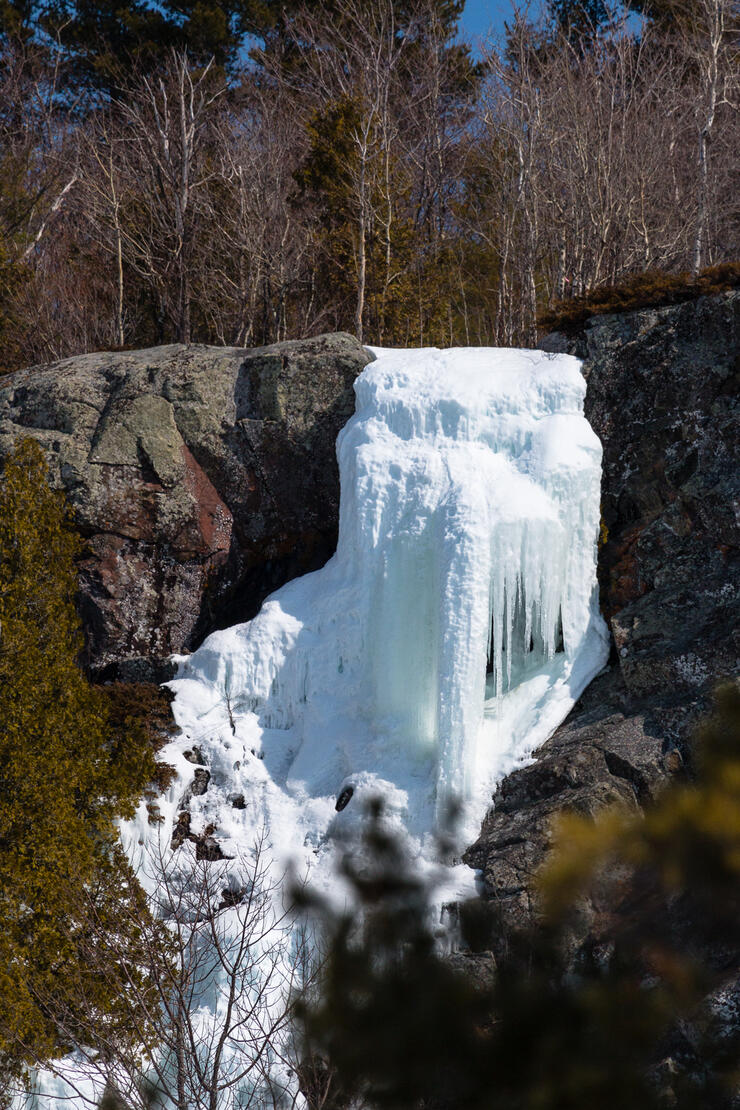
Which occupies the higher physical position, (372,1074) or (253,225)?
(253,225)

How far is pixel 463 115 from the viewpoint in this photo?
19906mm

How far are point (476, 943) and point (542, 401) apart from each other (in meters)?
5.02

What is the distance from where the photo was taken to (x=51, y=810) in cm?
733

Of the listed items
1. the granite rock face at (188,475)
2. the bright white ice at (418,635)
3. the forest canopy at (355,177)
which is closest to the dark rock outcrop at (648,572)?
the bright white ice at (418,635)

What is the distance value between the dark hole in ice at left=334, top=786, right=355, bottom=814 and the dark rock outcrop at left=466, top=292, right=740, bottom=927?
1.27 metres

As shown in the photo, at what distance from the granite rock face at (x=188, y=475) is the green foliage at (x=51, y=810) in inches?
44.8

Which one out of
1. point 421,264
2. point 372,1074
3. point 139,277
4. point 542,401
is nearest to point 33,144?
point 139,277

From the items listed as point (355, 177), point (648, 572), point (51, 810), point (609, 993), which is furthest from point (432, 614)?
point (355, 177)

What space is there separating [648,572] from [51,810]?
5.30m

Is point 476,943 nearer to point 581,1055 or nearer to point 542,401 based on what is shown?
point 581,1055

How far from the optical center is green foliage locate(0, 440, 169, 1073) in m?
6.77

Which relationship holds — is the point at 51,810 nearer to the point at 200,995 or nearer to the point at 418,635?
the point at 200,995

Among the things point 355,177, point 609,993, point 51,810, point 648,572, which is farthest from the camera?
point 355,177

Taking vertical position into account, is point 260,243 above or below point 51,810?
above
